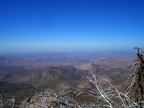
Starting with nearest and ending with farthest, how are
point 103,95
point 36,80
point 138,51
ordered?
1. point 103,95
2. point 138,51
3. point 36,80

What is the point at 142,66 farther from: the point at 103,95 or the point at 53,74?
the point at 53,74

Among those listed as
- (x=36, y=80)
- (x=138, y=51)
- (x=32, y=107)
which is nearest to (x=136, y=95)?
(x=138, y=51)

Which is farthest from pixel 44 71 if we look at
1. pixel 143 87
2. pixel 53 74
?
pixel 143 87

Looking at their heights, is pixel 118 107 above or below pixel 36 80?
above

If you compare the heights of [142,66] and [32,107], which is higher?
[142,66]

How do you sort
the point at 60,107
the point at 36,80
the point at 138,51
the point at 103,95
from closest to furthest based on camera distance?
the point at 103,95 < the point at 60,107 < the point at 138,51 < the point at 36,80

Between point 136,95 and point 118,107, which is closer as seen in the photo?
point 118,107

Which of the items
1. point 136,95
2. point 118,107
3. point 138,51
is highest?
point 138,51

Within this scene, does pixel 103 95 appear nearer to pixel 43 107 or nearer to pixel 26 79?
pixel 43 107

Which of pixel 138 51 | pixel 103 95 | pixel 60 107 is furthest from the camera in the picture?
pixel 138 51
